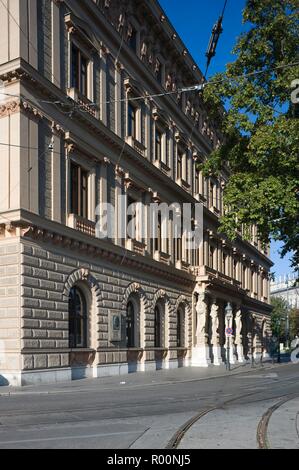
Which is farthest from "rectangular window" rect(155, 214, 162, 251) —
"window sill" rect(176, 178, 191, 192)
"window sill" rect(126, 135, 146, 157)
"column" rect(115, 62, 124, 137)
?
"column" rect(115, 62, 124, 137)

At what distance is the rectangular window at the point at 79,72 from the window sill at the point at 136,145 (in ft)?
14.1

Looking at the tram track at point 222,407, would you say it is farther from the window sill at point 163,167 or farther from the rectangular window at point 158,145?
the rectangular window at point 158,145

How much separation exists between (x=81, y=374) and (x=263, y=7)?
16.0 metres

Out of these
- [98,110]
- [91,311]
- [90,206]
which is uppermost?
[98,110]

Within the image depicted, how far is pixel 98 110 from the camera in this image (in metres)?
24.3

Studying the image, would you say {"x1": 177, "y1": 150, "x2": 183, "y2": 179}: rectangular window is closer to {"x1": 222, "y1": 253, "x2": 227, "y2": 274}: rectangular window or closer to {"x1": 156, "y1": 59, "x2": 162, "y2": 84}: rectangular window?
{"x1": 156, "y1": 59, "x2": 162, "y2": 84}: rectangular window

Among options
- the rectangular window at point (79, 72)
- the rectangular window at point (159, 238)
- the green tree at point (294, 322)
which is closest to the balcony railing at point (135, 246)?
the rectangular window at point (159, 238)

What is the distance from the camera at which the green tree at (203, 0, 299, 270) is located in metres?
20.1

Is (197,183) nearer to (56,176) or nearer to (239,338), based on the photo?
(239,338)

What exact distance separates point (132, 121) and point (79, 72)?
596cm

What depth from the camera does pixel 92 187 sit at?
23547 mm

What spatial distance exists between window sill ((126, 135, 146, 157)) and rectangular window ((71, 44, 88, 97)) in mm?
4289
